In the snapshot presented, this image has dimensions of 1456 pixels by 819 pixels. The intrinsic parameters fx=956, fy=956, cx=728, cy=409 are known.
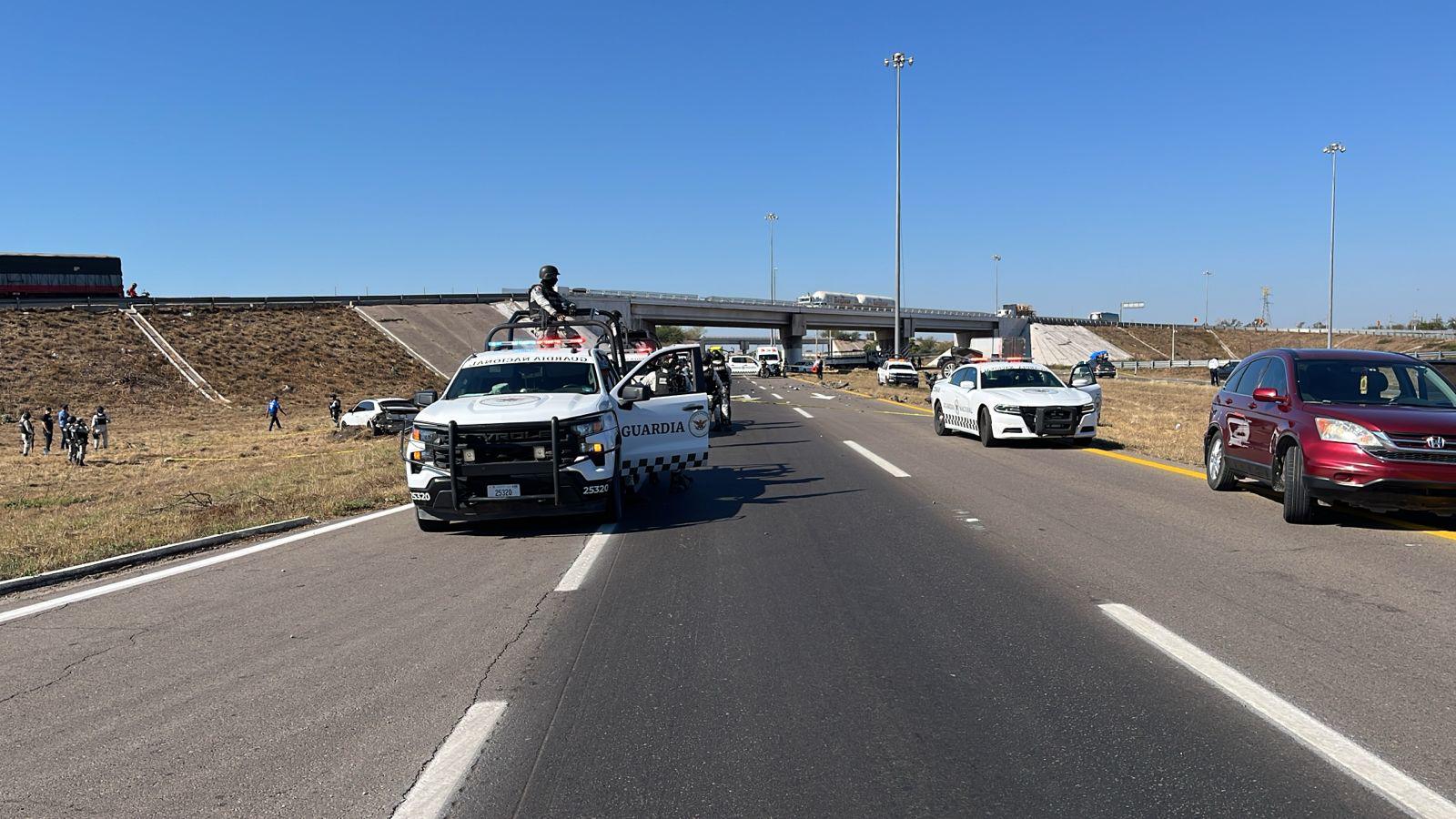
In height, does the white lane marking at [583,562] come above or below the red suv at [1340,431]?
below

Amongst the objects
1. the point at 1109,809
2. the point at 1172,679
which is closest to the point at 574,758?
the point at 1109,809

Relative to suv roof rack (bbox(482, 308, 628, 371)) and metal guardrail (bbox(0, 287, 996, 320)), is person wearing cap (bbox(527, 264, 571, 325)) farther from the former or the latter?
metal guardrail (bbox(0, 287, 996, 320))

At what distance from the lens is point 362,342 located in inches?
2424

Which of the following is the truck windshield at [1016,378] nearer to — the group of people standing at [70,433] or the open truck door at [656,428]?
the open truck door at [656,428]

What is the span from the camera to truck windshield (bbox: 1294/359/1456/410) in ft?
31.1

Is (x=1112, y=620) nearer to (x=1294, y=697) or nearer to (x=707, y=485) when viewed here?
(x=1294, y=697)

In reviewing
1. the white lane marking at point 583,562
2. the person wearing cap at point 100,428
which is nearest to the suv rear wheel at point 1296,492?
the white lane marking at point 583,562

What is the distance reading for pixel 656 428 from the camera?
440 inches

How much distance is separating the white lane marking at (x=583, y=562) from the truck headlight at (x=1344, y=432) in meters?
6.75

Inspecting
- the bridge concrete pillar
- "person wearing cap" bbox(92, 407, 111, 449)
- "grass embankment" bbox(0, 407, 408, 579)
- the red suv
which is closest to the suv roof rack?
"grass embankment" bbox(0, 407, 408, 579)

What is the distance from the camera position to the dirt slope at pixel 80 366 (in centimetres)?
4494

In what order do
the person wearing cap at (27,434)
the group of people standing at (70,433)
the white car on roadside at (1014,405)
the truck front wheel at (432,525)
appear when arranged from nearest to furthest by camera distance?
1. the truck front wheel at (432,525)
2. the white car on roadside at (1014,405)
3. the group of people standing at (70,433)
4. the person wearing cap at (27,434)

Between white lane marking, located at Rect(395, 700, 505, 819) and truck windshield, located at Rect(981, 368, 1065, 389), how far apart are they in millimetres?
15176

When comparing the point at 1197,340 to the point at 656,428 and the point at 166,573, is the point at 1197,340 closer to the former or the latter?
the point at 656,428
